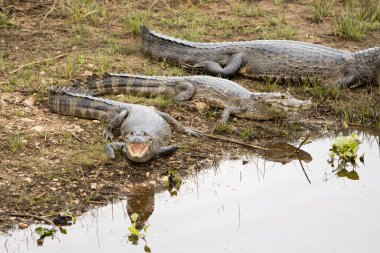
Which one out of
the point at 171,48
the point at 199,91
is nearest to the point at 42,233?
the point at 199,91

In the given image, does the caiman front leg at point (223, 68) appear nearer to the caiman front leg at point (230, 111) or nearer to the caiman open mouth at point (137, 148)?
the caiman front leg at point (230, 111)

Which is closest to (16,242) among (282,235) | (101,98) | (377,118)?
(282,235)

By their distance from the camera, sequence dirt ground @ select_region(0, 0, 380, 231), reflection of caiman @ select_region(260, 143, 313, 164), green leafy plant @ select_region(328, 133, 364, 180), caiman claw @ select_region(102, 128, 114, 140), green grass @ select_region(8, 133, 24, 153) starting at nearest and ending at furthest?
dirt ground @ select_region(0, 0, 380, 231) → green grass @ select_region(8, 133, 24, 153) → green leafy plant @ select_region(328, 133, 364, 180) → reflection of caiman @ select_region(260, 143, 313, 164) → caiman claw @ select_region(102, 128, 114, 140)

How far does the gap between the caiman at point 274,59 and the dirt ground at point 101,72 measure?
0.17 m

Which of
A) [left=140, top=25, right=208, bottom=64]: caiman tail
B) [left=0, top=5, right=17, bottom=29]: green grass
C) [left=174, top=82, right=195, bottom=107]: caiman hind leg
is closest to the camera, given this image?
[left=174, top=82, right=195, bottom=107]: caiman hind leg

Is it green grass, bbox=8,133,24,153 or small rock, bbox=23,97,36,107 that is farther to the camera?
small rock, bbox=23,97,36,107

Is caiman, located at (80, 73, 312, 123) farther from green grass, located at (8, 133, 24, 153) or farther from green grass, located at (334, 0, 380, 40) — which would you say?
green grass, located at (334, 0, 380, 40)

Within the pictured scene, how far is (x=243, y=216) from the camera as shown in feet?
20.0

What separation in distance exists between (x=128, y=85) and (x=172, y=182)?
7.09 feet

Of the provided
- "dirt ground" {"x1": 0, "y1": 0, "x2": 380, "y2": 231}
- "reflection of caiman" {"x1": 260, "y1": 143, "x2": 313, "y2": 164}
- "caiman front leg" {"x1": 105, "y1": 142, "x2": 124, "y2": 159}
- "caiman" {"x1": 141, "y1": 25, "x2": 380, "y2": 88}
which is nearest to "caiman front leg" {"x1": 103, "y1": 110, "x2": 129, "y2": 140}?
"dirt ground" {"x1": 0, "y1": 0, "x2": 380, "y2": 231}

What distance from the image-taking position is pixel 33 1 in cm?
1069

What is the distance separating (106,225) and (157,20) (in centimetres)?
546

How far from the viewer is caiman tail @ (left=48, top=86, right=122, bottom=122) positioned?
25.4ft

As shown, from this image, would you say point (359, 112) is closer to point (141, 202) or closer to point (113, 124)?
point (113, 124)
